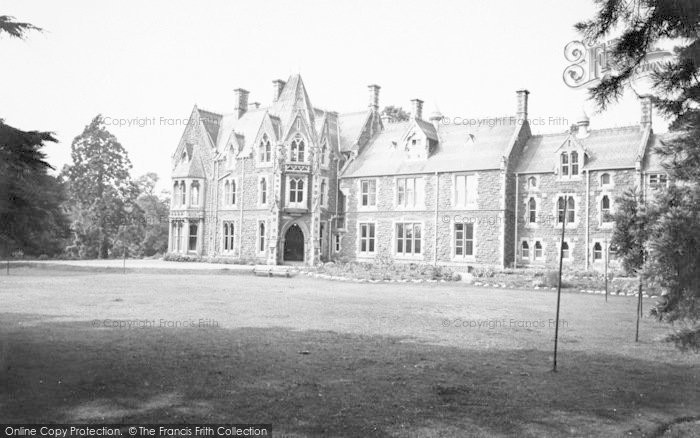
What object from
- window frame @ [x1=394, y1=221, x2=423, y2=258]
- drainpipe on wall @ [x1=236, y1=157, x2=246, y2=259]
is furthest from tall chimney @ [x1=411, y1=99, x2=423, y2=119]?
drainpipe on wall @ [x1=236, y1=157, x2=246, y2=259]

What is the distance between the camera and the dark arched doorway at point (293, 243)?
42750mm

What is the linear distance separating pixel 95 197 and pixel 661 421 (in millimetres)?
48558

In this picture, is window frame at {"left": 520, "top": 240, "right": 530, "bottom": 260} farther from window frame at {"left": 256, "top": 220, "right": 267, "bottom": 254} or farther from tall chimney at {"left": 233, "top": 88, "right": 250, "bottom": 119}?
tall chimney at {"left": 233, "top": 88, "right": 250, "bottom": 119}

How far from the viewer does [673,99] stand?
7348 millimetres

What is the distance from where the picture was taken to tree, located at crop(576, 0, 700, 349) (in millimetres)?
6738

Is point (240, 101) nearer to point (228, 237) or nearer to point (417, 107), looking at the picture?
point (228, 237)

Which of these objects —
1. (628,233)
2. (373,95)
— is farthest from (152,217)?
(628,233)

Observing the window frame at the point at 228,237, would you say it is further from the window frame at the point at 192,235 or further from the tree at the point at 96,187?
the tree at the point at 96,187

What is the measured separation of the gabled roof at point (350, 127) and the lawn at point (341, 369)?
29178 millimetres

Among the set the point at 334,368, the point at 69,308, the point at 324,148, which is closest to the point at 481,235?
the point at 324,148

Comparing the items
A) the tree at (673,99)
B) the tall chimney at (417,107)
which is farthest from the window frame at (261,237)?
the tree at (673,99)

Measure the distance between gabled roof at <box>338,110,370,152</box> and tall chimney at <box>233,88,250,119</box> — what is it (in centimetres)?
865

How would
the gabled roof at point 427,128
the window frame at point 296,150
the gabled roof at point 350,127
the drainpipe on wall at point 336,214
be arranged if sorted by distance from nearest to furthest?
the gabled roof at point 427,128 → the window frame at point 296,150 → the drainpipe on wall at point 336,214 → the gabled roof at point 350,127

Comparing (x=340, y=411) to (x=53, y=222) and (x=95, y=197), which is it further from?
(x=95, y=197)
